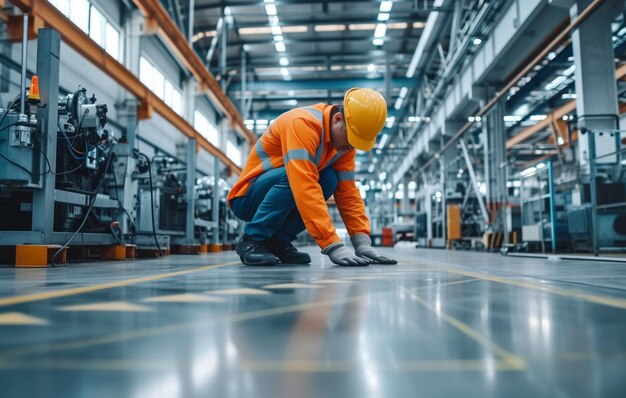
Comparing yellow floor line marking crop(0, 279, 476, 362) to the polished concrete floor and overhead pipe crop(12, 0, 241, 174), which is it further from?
overhead pipe crop(12, 0, 241, 174)

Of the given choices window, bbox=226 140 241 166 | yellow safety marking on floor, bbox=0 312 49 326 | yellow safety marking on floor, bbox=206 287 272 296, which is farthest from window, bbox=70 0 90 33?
window, bbox=226 140 241 166

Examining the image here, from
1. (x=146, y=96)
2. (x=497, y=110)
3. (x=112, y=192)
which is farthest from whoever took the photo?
(x=497, y=110)

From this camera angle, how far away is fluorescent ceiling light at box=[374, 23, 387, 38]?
38.0 feet

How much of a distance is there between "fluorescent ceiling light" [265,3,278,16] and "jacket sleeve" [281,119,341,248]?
8.37 meters

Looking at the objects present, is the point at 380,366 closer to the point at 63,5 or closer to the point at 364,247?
the point at 364,247

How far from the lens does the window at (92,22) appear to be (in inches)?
269

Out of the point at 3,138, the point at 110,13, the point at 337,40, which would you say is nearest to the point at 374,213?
the point at 337,40

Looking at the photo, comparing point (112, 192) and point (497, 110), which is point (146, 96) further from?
point (497, 110)

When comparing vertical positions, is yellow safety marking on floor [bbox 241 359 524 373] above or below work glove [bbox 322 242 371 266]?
below

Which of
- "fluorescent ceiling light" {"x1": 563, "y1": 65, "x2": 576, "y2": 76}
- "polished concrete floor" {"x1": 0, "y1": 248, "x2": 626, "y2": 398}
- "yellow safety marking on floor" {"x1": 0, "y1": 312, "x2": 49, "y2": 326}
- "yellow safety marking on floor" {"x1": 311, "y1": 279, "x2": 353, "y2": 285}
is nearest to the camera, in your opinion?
"polished concrete floor" {"x1": 0, "y1": 248, "x2": 626, "y2": 398}

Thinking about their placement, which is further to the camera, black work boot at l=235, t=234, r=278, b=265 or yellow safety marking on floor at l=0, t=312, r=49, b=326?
black work boot at l=235, t=234, r=278, b=265

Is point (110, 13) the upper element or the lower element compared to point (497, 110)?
upper

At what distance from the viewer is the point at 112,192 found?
479cm

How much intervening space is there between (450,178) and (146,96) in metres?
9.58
